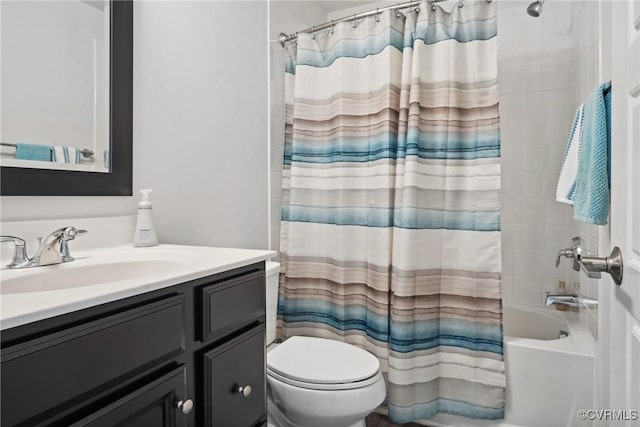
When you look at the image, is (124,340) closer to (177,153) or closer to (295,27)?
(177,153)

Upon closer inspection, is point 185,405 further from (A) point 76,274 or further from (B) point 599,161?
(B) point 599,161

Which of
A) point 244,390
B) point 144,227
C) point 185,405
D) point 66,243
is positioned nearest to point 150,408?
point 185,405

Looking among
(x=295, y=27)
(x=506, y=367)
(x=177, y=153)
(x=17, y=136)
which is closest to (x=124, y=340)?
(x=17, y=136)

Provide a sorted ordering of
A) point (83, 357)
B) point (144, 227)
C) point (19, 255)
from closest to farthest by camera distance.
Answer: point (83, 357) → point (19, 255) → point (144, 227)

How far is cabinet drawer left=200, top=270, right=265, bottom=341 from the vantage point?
0.84 metres

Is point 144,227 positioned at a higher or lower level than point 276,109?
lower

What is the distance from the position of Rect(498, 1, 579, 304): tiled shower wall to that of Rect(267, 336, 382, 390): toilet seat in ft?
4.65

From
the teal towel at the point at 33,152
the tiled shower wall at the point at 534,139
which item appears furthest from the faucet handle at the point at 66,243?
the tiled shower wall at the point at 534,139

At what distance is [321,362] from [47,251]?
3.20 feet

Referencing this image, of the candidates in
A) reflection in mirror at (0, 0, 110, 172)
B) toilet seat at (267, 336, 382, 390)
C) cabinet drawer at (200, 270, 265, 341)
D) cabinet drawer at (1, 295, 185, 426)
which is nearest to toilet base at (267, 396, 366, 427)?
toilet seat at (267, 336, 382, 390)

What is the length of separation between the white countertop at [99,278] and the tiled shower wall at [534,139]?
1.91 metres

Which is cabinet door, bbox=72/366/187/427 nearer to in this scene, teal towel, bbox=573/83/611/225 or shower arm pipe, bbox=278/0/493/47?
teal towel, bbox=573/83/611/225

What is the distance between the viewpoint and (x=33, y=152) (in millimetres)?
1000

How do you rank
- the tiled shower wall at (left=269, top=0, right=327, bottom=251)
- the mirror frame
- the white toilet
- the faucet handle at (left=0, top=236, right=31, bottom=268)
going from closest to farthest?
the faucet handle at (left=0, top=236, right=31, bottom=268) → the mirror frame → the white toilet → the tiled shower wall at (left=269, top=0, right=327, bottom=251)
